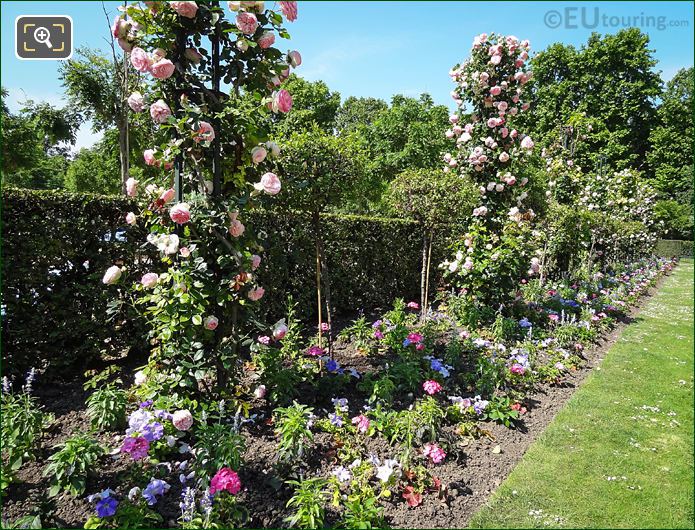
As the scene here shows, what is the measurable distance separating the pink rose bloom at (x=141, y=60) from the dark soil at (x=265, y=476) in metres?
2.42

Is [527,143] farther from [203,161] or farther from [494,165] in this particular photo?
[203,161]

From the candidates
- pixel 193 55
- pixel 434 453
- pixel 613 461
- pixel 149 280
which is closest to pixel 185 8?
pixel 193 55

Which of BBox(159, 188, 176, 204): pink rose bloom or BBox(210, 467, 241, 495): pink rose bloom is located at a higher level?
BBox(159, 188, 176, 204): pink rose bloom

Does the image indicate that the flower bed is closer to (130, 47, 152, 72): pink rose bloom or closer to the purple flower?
the purple flower

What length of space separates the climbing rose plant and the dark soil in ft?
8.68

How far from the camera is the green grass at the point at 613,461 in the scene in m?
2.42

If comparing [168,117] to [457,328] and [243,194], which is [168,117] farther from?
[457,328]

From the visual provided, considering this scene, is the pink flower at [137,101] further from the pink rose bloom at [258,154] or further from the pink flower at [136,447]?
the pink flower at [136,447]

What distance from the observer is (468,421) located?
340cm

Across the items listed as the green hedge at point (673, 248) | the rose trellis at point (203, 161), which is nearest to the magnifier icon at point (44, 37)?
the rose trellis at point (203, 161)

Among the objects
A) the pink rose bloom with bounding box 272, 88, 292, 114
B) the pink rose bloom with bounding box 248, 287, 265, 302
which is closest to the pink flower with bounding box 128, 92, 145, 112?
the pink rose bloom with bounding box 272, 88, 292, 114

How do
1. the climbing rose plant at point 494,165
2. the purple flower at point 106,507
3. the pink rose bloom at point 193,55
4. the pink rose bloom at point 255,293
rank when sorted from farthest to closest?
the climbing rose plant at point 494,165, the pink rose bloom at point 255,293, the pink rose bloom at point 193,55, the purple flower at point 106,507

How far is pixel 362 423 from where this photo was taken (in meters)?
3.02

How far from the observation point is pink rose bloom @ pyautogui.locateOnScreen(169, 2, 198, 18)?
2504mm
